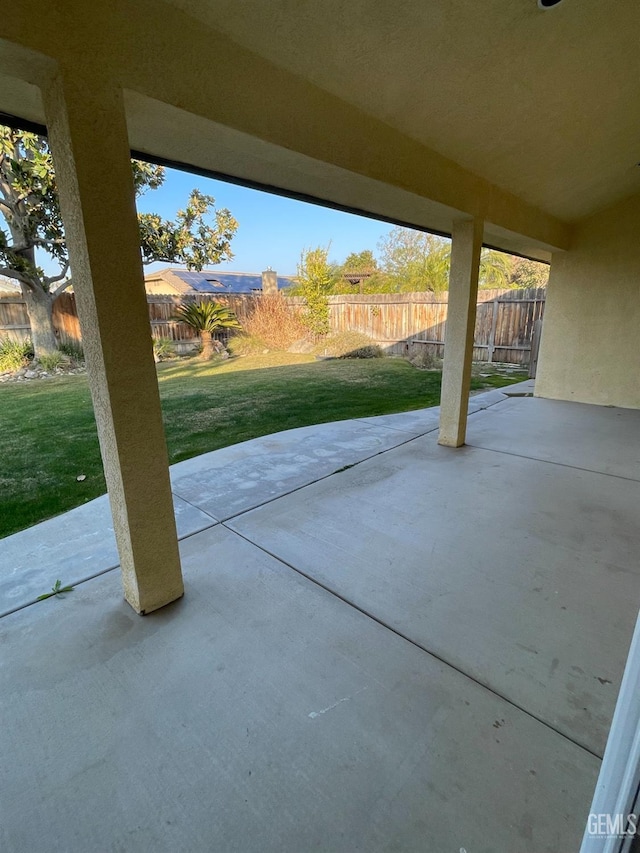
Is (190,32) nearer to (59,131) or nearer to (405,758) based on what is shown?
(59,131)

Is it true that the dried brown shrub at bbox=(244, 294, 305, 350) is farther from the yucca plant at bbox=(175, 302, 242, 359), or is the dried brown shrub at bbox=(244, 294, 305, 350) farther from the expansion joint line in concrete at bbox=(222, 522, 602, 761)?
the expansion joint line in concrete at bbox=(222, 522, 602, 761)

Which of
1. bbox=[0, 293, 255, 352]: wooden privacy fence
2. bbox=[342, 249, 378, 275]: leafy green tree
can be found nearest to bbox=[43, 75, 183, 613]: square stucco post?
bbox=[0, 293, 255, 352]: wooden privacy fence

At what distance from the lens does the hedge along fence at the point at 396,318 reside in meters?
10.2

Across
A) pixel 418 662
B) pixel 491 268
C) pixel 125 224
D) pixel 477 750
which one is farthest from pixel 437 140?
pixel 491 268

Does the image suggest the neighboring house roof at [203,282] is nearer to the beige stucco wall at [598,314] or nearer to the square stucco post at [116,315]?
the beige stucco wall at [598,314]

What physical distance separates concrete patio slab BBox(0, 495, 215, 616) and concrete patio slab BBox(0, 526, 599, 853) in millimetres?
234

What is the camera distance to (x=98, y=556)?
2461mm

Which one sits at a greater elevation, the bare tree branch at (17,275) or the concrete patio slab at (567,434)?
the bare tree branch at (17,275)

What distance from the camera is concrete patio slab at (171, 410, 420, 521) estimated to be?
3256 millimetres

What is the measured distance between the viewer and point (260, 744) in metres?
1.40

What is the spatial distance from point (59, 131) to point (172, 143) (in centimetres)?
65
